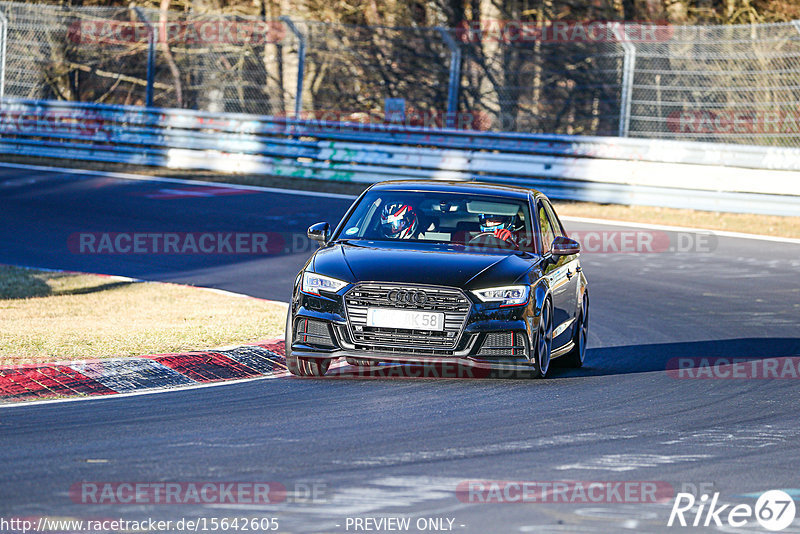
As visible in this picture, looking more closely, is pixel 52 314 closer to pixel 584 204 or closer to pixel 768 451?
pixel 768 451

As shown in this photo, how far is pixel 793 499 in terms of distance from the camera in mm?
6164

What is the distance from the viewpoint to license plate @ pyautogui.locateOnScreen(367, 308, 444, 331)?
29.6ft

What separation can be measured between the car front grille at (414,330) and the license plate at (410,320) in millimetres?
28

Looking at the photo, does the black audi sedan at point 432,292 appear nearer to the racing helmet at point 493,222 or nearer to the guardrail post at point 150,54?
the racing helmet at point 493,222

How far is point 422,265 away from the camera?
932 cm

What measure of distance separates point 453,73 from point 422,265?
1603cm

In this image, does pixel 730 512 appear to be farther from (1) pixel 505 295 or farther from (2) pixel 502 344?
(1) pixel 505 295

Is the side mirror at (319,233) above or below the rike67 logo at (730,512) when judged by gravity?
above

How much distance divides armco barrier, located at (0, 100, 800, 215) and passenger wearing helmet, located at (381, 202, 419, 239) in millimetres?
11791

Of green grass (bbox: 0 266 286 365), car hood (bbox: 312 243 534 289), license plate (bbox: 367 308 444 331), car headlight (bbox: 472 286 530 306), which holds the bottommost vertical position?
green grass (bbox: 0 266 286 365)

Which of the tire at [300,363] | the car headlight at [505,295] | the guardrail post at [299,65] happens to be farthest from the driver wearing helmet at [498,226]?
the guardrail post at [299,65]

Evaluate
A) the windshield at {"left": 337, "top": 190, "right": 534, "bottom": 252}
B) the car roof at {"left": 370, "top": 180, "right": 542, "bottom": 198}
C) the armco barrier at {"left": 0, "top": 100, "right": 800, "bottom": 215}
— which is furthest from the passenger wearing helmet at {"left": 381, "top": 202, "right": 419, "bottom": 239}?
the armco barrier at {"left": 0, "top": 100, "right": 800, "bottom": 215}

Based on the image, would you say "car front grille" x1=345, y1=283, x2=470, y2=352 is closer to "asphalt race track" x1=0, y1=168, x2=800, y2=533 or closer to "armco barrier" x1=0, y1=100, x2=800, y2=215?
"asphalt race track" x1=0, y1=168, x2=800, y2=533

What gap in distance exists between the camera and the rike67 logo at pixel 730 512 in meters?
5.73
